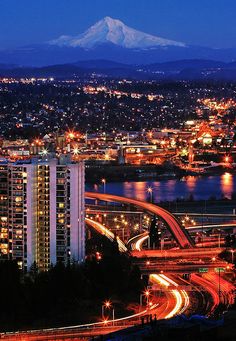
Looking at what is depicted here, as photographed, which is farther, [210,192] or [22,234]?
[210,192]

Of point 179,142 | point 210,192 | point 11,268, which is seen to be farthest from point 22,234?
point 179,142

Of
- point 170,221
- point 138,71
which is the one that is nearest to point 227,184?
point 170,221

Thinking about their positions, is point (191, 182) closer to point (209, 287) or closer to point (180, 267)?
point (180, 267)

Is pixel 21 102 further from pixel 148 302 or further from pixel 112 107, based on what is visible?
pixel 148 302

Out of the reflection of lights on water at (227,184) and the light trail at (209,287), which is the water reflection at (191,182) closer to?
the reflection of lights on water at (227,184)

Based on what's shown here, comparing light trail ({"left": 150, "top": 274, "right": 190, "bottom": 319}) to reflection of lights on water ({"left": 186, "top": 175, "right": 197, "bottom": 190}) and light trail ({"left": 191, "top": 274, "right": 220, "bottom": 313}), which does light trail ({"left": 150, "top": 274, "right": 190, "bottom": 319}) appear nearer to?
light trail ({"left": 191, "top": 274, "right": 220, "bottom": 313})

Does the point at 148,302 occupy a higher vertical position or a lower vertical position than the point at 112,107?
lower
